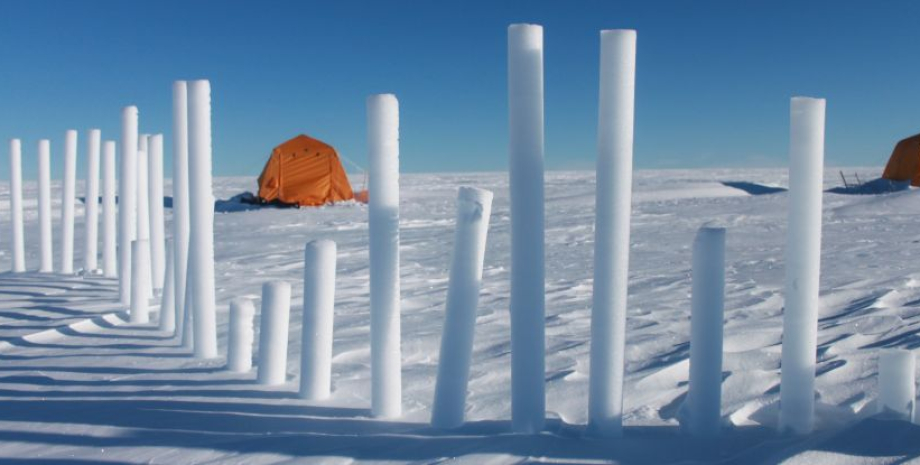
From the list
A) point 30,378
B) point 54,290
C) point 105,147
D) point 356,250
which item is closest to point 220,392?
point 30,378

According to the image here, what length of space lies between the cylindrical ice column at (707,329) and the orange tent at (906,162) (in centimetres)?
1801

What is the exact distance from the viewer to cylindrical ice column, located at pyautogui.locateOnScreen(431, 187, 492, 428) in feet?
8.17

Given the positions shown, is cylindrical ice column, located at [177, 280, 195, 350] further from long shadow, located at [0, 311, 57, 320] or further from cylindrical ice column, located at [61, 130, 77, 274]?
cylindrical ice column, located at [61, 130, 77, 274]

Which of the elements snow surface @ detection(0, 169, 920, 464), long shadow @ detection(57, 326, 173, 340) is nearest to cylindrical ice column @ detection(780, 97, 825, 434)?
snow surface @ detection(0, 169, 920, 464)

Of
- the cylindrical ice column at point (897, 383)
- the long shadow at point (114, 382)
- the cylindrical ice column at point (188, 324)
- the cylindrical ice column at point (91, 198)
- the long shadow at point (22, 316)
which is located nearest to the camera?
the cylindrical ice column at point (897, 383)

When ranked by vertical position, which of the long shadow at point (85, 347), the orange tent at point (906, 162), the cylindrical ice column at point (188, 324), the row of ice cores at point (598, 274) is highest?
the orange tent at point (906, 162)

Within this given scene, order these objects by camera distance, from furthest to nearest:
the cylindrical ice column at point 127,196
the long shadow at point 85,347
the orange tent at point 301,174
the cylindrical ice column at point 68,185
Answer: the orange tent at point 301,174
the cylindrical ice column at point 68,185
the cylindrical ice column at point 127,196
the long shadow at point 85,347

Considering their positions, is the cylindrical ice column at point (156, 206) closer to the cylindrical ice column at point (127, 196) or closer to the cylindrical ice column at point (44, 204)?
the cylindrical ice column at point (127, 196)

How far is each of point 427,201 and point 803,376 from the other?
55.4 ft

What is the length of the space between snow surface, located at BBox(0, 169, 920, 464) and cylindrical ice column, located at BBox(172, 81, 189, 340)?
1.10 ft

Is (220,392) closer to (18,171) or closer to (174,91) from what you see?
(174,91)

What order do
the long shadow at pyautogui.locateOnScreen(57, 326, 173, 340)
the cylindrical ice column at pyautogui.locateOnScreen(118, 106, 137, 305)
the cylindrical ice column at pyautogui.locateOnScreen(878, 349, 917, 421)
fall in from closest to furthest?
the cylindrical ice column at pyautogui.locateOnScreen(878, 349, 917, 421) → the long shadow at pyautogui.locateOnScreen(57, 326, 173, 340) → the cylindrical ice column at pyautogui.locateOnScreen(118, 106, 137, 305)

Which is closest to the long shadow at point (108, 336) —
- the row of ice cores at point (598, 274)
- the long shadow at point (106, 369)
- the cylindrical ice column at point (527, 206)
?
the long shadow at point (106, 369)

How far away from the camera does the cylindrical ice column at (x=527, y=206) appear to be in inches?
94.0
